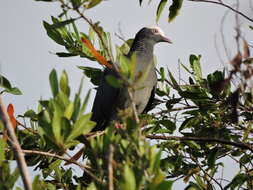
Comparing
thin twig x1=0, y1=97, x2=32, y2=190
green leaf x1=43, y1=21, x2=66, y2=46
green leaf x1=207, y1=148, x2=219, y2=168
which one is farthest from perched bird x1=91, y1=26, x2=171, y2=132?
thin twig x1=0, y1=97, x2=32, y2=190

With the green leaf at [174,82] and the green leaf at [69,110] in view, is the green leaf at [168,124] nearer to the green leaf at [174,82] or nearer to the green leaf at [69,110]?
the green leaf at [174,82]

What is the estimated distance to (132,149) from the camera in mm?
2016

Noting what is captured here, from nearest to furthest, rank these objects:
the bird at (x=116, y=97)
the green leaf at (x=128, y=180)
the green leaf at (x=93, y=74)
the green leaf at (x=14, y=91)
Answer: the green leaf at (x=128, y=180) → the green leaf at (x=14, y=91) → the green leaf at (x=93, y=74) → the bird at (x=116, y=97)

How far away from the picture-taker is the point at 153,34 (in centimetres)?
557

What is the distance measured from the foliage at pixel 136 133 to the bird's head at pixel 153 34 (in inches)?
27.4

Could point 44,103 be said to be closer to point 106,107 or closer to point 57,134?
point 57,134

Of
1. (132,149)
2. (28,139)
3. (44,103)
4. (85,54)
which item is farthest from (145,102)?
(132,149)

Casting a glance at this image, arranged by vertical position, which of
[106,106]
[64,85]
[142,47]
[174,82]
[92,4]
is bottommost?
[106,106]

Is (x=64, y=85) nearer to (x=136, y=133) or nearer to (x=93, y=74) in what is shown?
(x=136, y=133)

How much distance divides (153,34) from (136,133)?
371cm

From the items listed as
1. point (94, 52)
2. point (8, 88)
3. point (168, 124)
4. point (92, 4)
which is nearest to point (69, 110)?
point (94, 52)

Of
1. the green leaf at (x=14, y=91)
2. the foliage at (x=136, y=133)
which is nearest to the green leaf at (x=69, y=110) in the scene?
the foliage at (x=136, y=133)

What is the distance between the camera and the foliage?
6.48 ft

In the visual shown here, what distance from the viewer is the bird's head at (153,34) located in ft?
18.0
